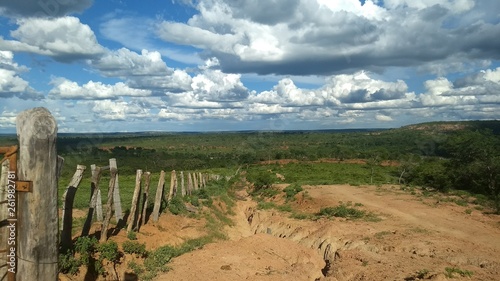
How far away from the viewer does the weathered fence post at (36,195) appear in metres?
2.79

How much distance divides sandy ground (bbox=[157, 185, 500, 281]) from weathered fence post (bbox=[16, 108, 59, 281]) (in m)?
7.10

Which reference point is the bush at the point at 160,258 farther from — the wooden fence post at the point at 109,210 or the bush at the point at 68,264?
the bush at the point at 68,264

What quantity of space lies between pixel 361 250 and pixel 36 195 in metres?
11.6

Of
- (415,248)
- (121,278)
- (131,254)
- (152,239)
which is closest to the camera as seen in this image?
(121,278)

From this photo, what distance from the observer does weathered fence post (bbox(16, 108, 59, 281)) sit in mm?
2791

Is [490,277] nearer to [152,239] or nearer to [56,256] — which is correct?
[152,239]

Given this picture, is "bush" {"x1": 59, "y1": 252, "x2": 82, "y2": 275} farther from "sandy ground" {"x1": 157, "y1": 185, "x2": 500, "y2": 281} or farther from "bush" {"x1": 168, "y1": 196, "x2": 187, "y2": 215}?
"bush" {"x1": 168, "y1": 196, "x2": 187, "y2": 215}

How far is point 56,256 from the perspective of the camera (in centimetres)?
296

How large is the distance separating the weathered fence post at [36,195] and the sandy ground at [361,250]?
7101 mm

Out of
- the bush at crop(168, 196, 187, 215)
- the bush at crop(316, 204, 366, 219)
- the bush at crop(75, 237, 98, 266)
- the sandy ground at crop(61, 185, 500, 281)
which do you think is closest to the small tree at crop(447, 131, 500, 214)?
the sandy ground at crop(61, 185, 500, 281)

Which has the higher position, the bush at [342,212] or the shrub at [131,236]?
the shrub at [131,236]

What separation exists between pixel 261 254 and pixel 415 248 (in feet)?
16.7

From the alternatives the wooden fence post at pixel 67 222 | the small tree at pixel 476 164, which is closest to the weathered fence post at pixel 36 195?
the wooden fence post at pixel 67 222

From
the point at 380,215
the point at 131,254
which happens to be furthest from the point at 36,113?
the point at 380,215
